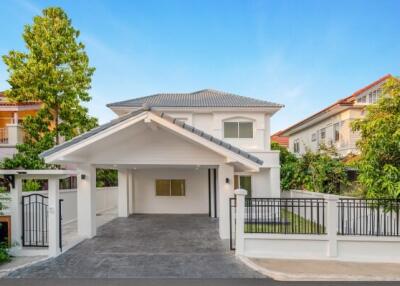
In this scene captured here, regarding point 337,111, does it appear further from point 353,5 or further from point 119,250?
point 119,250

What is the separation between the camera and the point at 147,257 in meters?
7.68

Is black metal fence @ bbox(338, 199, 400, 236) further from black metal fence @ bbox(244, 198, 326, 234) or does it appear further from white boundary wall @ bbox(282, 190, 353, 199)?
white boundary wall @ bbox(282, 190, 353, 199)

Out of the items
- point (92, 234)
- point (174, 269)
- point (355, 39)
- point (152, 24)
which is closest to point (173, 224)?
point (92, 234)

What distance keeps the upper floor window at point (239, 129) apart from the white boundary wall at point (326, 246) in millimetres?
8129

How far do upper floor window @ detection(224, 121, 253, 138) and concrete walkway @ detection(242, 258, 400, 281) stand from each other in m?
8.91

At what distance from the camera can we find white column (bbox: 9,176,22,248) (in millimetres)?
7711

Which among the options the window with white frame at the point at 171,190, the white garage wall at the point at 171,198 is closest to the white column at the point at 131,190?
the white garage wall at the point at 171,198

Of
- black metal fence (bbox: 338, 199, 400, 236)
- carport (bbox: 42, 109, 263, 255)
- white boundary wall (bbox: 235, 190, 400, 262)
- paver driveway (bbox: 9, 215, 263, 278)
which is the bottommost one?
paver driveway (bbox: 9, 215, 263, 278)

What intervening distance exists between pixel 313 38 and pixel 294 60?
6.71ft

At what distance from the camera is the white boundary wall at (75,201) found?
12306 millimetres

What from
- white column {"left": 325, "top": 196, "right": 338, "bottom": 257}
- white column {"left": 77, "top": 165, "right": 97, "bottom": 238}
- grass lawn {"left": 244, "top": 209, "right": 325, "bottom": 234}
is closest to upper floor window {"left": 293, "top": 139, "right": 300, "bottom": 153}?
grass lawn {"left": 244, "top": 209, "right": 325, "bottom": 234}

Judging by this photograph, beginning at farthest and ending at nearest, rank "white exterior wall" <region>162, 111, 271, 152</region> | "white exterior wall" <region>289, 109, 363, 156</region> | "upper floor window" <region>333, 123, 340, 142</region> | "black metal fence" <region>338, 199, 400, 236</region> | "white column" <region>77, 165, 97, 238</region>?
"upper floor window" <region>333, 123, 340, 142</region>
"white exterior wall" <region>289, 109, 363, 156</region>
"white exterior wall" <region>162, 111, 271, 152</region>
"white column" <region>77, 165, 97, 238</region>
"black metal fence" <region>338, 199, 400, 236</region>

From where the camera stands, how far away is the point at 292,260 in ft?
24.2

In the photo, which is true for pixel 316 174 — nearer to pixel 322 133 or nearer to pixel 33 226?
pixel 322 133
